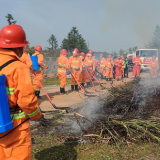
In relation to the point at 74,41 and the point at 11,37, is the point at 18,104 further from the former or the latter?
the point at 74,41

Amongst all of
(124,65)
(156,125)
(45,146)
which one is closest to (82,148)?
(45,146)

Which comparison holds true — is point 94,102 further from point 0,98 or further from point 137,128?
point 0,98

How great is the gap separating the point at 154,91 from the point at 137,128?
2147 millimetres

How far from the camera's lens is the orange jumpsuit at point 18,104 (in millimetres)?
1825

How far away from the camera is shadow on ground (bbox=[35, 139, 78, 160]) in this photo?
3.04m

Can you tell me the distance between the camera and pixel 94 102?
5078 mm

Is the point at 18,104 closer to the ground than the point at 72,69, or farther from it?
farther from it

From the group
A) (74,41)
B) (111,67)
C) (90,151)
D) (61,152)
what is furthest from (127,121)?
(74,41)

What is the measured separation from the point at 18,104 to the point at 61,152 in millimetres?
1698

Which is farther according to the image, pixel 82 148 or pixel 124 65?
pixel 124 65

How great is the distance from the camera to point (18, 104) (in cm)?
187

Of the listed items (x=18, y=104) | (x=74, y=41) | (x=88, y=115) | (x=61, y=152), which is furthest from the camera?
(x=74, y=41)

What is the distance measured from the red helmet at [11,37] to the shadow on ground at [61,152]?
2.01m

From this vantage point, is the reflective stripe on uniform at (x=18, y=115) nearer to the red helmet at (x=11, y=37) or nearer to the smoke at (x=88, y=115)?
the red helmet at (x=11, y=37)
